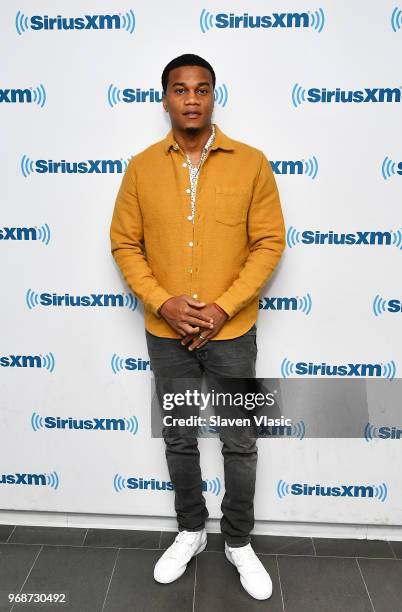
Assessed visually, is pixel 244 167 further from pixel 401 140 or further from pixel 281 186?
pixel 401 140

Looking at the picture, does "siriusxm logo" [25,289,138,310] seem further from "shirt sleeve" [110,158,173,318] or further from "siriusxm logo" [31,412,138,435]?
"siriusxm logo" [31,412,138,435]

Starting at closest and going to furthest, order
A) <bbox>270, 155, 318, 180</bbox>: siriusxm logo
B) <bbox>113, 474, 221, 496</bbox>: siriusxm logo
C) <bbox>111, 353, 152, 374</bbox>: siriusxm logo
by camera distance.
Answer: <bbox>270, 155, 318, 180</bbox>: siriusxm logo < <bbox>111, 353, 152, 374</bbox>: siriusxm logo < <bbox>113, 474, 221, 496</bbox>: siriusxm logo

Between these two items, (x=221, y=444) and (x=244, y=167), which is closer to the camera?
(x=244, y=167)

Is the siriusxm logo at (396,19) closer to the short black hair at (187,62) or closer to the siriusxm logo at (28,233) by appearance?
the short black hair at (187,62)

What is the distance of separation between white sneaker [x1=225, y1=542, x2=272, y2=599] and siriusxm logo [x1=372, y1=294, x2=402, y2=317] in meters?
1.03

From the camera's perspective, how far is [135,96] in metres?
1.94

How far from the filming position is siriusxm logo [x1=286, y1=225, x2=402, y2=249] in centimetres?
200

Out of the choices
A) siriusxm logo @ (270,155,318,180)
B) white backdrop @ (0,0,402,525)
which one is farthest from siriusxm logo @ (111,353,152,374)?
siriusxm logo @ (270,155,318,180)

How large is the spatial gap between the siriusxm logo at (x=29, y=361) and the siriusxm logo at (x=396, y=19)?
1.74m

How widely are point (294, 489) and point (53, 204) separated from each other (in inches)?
59.0

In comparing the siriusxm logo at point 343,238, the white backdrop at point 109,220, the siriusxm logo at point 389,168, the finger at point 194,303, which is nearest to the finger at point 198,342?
the finger at point 194,303

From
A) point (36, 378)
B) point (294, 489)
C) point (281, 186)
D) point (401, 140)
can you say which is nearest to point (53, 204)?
point (36, 378)

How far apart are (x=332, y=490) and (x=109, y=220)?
142cm

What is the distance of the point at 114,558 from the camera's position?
215 centimetres
